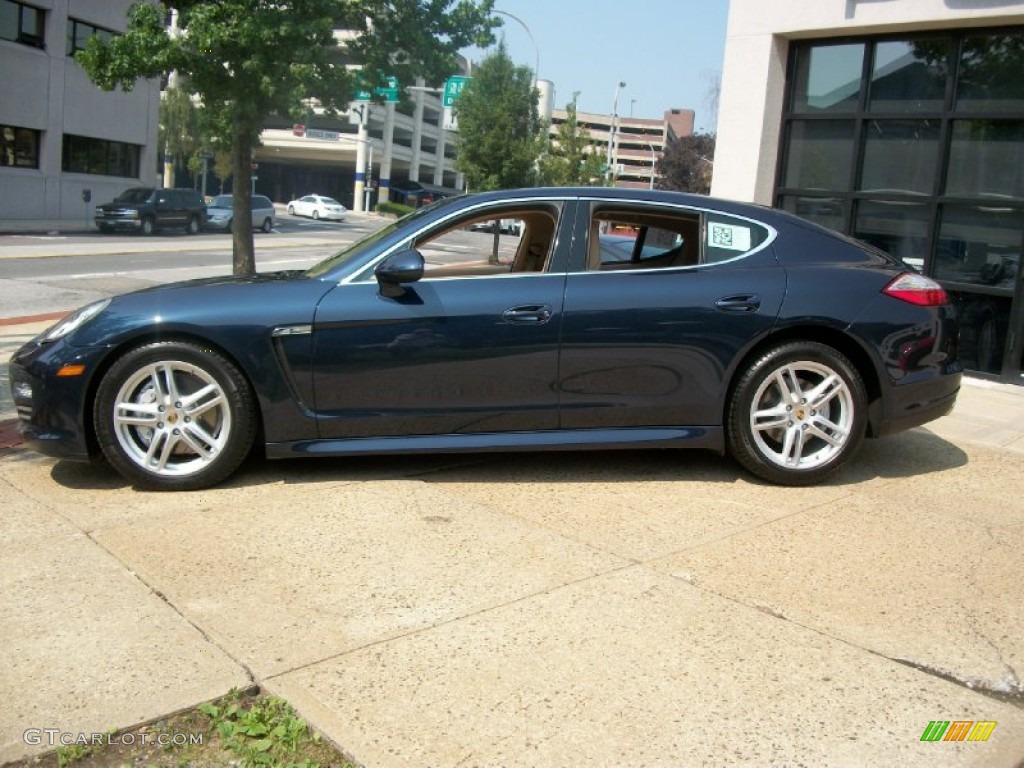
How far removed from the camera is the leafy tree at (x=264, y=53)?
44.7 ft

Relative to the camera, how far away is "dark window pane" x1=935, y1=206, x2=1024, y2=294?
8.18m

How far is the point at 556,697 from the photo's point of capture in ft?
9.46

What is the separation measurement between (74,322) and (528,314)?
218 centimetres

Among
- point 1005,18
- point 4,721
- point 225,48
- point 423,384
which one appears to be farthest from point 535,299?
point 225,48

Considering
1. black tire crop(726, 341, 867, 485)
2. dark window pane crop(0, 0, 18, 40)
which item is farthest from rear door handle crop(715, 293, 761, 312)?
dark window pane crop(0, 0, 18, 40)

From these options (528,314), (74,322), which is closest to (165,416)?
(74,322)

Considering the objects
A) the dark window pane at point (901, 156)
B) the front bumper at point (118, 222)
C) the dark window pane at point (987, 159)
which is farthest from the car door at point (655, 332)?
the front bumper at point (118, 222)

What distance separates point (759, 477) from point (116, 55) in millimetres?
12410

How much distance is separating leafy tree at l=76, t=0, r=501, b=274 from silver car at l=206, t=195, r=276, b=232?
20314 millimetres

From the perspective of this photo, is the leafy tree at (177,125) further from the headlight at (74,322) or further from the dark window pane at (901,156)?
the headlight at (74,322)

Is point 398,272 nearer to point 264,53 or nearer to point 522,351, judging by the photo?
point 522,351

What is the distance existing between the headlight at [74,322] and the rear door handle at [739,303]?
298 cm

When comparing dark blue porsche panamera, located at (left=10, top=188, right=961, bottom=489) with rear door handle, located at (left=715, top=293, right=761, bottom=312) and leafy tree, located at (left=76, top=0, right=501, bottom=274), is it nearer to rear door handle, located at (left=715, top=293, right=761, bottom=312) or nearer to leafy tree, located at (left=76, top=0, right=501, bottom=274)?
rear door handle, located at (left=715, top=293, right=761, bottom=312)

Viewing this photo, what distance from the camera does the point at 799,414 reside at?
4984 mm
